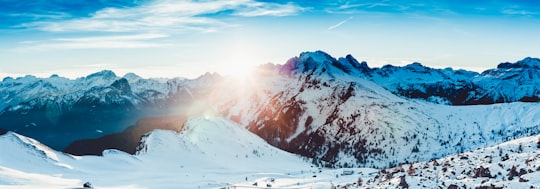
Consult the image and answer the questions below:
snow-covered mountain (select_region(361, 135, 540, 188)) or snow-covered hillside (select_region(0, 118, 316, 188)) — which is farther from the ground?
snow-covered mountain (select_region(361, 135, 540, 188))

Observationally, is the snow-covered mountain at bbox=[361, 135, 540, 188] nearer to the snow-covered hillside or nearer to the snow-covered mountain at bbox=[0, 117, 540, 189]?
the snow-covered mountain at bbox=[0, 117, 540, 189]

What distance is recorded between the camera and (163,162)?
113000mm

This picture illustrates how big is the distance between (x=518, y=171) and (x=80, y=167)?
77.7 metres

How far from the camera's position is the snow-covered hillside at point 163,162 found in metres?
68.9

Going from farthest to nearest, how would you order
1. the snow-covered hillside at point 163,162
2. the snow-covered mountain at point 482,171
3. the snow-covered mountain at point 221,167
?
the snow-covered hillside at point 163,162, the snow-covered mountain at point 221,167, the snow-covered mountain at point 482,171

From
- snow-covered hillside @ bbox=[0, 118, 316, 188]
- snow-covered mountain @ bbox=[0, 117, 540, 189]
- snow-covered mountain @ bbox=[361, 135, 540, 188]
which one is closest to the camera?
snow-covered mountain @ bbox=[361, 135, 540, 188]

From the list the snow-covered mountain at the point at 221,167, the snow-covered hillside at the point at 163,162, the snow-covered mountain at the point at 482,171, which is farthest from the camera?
the snow-covered hillside at the point at 163,162

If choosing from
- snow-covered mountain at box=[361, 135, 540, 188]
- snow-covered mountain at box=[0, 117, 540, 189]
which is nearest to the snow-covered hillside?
snow-covered mountain at box=[0, 117, 540, 189]

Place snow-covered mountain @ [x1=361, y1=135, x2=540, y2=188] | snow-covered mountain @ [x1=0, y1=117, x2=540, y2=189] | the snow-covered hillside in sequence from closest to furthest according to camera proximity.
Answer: snow-covered mountain @ [x1=361, y1=135, x2=540, y2=188]
snow-covered mountain @ [x1=0, y1=117, x2=540, y2=189]
the snow-covered hillside

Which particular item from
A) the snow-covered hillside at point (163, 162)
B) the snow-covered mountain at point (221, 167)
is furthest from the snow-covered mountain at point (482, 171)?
the snow-covered hillside at point (163, 162)

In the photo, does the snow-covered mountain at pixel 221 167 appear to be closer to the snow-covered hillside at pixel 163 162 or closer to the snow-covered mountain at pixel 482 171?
the snow-covered mountain at pixel 482 171

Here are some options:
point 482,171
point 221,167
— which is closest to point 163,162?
point 221,167

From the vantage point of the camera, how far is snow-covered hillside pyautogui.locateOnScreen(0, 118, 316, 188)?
68938mm

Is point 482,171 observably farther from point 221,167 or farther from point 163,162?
point 163,162
